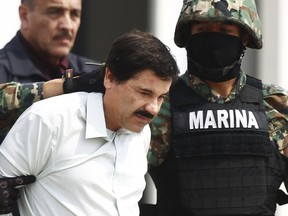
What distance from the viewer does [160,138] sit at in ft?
10.2

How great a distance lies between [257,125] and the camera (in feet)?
10.4

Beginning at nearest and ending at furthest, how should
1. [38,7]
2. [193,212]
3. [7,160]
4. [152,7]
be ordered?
[7,160]
[193,212]
[38,7]
[152,7]

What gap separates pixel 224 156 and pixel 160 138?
0.78ft

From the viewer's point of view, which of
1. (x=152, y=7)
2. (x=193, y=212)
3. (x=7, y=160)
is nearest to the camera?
(x=7, y=160)

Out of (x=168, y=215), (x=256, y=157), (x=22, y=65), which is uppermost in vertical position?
(x=22, y=65)

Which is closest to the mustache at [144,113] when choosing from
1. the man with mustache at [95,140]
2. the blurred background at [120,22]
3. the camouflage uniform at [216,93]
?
the man with mustache at [95,140]

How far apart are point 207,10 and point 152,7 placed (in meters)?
1.24

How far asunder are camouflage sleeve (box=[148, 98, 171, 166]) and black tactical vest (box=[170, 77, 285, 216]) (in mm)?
30

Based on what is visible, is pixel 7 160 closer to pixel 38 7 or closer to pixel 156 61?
pixel 156 61

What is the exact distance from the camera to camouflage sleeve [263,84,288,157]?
3178mm

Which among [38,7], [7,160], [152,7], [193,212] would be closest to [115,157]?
[7,160]

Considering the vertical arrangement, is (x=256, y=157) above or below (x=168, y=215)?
above

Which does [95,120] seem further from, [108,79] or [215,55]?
[215,55]

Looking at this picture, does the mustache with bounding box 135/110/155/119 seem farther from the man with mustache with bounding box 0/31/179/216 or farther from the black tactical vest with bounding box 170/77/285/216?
the black tactical vest with bounding box 170/77/285/216
